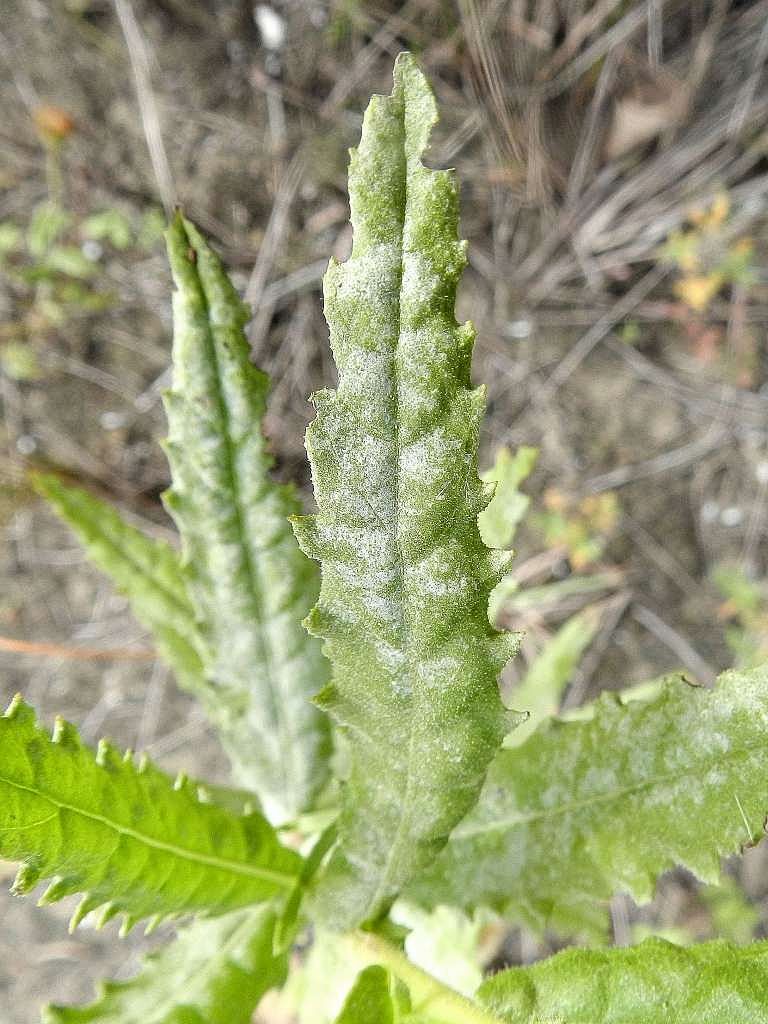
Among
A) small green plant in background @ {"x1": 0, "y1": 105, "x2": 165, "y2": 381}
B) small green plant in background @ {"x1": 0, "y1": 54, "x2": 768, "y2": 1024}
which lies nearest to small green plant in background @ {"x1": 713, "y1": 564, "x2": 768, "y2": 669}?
small green plant in background @ {"x1": 0, "y1": 54, "x2": 768, "y2": 1024}

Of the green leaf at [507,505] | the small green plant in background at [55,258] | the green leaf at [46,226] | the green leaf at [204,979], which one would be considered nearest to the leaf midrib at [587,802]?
the green leaf at [204,979]

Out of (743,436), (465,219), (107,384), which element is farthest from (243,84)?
(743,436)

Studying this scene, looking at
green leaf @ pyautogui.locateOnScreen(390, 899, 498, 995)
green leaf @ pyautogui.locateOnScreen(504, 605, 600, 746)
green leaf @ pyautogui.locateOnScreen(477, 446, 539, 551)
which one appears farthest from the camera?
green leaf @ pyautogui.locateOnScreen(504, 605, 600, 746)

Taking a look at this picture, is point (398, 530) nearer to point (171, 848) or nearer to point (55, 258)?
point (171, 848)

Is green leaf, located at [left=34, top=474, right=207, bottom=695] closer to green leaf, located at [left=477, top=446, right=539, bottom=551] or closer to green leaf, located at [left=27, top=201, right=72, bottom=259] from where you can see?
green leaf, located at [left=477, top=446, right=539, bottom=551]

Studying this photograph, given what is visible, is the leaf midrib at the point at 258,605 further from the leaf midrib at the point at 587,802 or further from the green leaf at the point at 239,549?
the leaf midrib at the point at 587,802

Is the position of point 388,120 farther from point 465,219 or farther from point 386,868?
point 465,219
